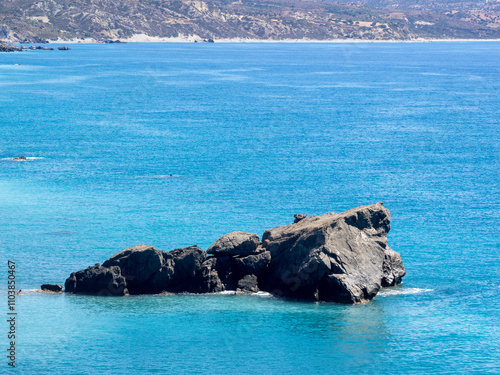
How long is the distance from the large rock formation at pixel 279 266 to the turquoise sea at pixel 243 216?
4.81 feet

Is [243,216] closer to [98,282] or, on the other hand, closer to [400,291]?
[400,291]

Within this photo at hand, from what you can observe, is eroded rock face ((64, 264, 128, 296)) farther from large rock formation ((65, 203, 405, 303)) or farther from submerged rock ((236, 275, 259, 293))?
submerged rock ((236, 275, 259, 293))

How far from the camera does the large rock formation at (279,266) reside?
52.0 m

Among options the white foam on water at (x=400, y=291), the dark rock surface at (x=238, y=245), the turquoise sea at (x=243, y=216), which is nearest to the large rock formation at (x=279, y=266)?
the dark rock surface at (x=238, y=245)

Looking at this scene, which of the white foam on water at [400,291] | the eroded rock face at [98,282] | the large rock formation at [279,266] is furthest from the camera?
the white foam on water at [400,291]

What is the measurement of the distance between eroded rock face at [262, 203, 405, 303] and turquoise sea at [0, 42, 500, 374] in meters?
1.43

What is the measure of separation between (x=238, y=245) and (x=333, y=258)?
7725 mm

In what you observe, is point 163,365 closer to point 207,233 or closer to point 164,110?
point 207,233

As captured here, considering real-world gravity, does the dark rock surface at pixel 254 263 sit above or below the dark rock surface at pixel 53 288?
above

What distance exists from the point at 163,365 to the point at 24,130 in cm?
9690

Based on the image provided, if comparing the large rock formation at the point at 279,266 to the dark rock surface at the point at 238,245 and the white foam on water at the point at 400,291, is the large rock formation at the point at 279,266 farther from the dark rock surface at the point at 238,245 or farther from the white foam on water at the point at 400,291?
the white foam on water at the point at 400,291

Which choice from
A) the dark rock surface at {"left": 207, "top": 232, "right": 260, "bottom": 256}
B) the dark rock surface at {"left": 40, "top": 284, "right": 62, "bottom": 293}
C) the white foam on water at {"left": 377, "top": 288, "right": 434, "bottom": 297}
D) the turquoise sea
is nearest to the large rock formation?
the dark rock surface at {"left": 207, "top": 232, "right": 260, "bottom": 256}

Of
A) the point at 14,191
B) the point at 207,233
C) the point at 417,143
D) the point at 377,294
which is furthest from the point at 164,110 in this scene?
the point at 377,294

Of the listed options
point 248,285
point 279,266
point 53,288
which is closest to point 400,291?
point 279,266
